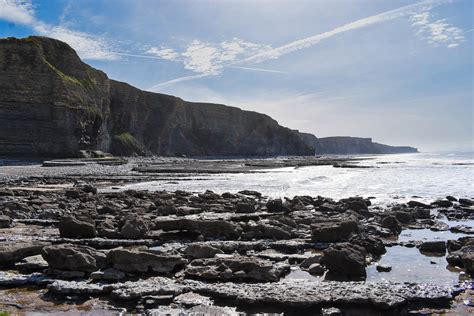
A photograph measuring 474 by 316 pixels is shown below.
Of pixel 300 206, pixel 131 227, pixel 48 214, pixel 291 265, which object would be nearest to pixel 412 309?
pixel 291 265

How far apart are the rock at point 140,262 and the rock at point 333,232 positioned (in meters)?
5.32

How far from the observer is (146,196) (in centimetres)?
2509

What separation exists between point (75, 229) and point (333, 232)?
27.9 ft

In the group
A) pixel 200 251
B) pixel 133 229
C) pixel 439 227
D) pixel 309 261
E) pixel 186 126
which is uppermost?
pixel 186 126

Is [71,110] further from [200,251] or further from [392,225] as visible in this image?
[200,251]

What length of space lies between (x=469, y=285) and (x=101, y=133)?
10253 centimetres

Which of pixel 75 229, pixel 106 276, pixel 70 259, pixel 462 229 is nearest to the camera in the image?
pixel 106 276

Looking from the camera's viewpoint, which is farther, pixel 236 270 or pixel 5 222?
pixel 5 222

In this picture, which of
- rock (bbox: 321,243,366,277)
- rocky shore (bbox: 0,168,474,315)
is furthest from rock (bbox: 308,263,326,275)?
rock (bbox: 321,243,366,277)

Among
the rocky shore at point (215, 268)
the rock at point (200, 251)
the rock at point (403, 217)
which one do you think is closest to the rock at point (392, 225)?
the rocky shore at point (215, 268)

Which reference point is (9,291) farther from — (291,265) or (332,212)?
(332,212)

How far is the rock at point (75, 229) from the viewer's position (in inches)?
523

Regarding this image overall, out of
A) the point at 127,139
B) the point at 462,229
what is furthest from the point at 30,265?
the point at 127,139

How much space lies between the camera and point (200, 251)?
1102cm
